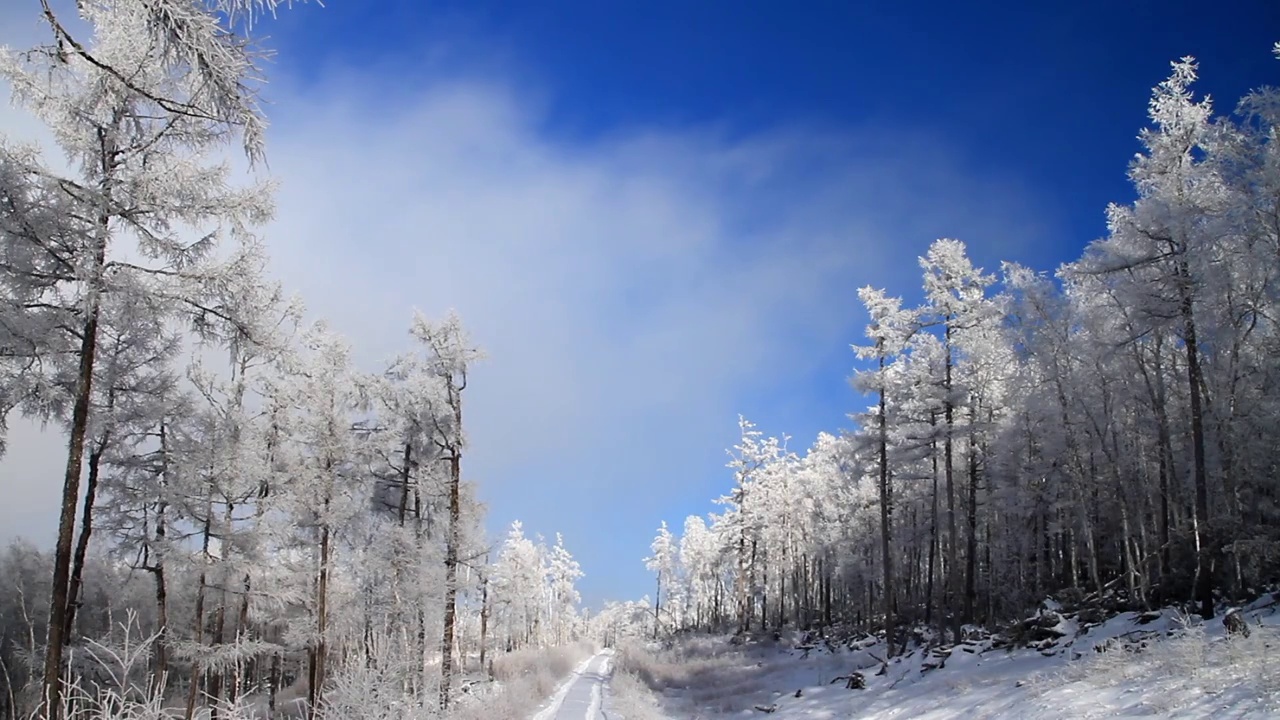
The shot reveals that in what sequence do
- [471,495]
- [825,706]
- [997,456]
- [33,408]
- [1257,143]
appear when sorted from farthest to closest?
1. [997,456]
2. [471,495]
3. [825,706]
4. [1257,143]
5. [33,408]

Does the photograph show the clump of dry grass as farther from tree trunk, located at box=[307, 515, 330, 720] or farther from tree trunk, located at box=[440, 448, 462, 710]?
tree trunk, located at box=[307, 515, 330, 720]

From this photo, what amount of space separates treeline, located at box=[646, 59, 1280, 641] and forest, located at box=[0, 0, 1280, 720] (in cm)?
12

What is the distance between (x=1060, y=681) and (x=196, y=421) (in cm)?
1748

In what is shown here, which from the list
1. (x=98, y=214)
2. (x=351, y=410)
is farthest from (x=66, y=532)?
(x=351, y=410)

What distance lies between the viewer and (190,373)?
56.2ft

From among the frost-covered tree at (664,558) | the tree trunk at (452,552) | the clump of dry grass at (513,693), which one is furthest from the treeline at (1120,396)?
the frost-covered tree at (664,558)

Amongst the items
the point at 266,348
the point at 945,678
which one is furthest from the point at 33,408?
the point at 945,678

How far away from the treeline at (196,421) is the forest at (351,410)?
51mm

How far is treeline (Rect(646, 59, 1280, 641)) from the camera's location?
1474 cm

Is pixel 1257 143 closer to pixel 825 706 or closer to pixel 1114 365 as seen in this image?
pixel 1114 365

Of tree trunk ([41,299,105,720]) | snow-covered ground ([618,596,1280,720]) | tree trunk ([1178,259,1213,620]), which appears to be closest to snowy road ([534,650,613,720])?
snow-covered ground ([618,596,1280,720])

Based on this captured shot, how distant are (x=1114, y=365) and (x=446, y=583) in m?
24.5

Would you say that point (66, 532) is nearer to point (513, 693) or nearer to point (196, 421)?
point (196, 421)

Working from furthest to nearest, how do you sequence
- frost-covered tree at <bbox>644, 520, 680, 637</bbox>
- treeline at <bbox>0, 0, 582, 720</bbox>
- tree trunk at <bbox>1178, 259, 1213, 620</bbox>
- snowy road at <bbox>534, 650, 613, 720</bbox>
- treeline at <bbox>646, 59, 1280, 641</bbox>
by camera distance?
1. frost-covered tree at <bbox>644, 520, 680, 637</bbox>
2. snowy road at <bbox>534, 650, 613, 720</bbox>
3. treeline at <bbox>646, 59, 1280, 641</bbox>
4. tree trunk at <bbox>1178, 259, 1213, 620</bbox>
5. treeline at <bbox>0, 0, 582, 720</bbox>
